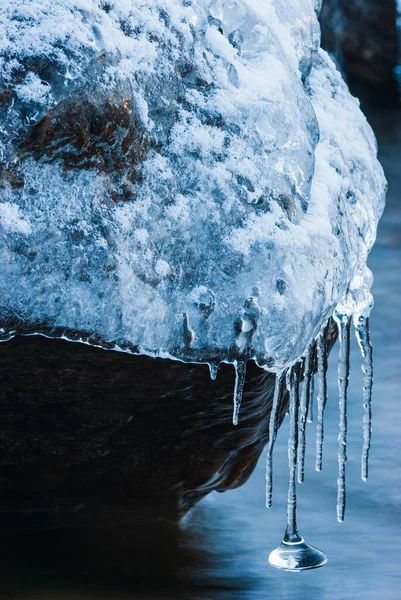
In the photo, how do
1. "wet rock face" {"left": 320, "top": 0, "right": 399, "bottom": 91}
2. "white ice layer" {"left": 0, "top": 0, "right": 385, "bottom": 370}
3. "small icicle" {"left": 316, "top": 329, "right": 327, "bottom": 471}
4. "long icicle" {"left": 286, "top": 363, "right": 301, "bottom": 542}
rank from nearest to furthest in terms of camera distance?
"white ice layer" {"left": 0, "top": 0, "right": 385, "bottom": 370}, "long icicle" {"left": 286, "top": 363, "right": 301, "bottom": 542}, "small icicle" {"left": 316, "top": 329, "right": 327, "bottom": 471}, "wet rock face" {"left": 320, "top": 0, "right": 399, "bottom": 91}

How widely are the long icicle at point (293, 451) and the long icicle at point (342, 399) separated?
116 mm

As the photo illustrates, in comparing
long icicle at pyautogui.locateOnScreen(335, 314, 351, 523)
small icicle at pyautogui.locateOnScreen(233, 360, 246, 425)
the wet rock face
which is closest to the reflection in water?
long icicle at pyautogui.locateOnScreen(335, 314, 351, 523)

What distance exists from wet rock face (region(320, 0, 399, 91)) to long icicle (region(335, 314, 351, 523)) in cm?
745

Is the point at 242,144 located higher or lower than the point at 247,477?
higher

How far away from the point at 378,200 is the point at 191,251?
0.67m

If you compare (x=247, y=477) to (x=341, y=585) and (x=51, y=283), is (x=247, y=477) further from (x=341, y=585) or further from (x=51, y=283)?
(x=51, y=283)

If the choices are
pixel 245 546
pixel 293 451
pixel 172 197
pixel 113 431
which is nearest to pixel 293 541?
pixel 245 546

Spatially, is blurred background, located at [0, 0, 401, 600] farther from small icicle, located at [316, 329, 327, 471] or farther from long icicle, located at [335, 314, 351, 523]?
small icicle, located at [316, 329, 327, 471]

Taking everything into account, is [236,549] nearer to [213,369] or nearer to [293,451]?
[293,451]

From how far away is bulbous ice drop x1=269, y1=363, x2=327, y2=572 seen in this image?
2.41 meters

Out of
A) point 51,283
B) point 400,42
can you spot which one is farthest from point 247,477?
point 400,42

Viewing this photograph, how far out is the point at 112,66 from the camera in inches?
85.4

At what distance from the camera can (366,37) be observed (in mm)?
9828

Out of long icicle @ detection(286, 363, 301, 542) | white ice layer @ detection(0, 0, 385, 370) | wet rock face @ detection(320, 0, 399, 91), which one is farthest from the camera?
wet rock face @ detection(320, 0, 399, 91)
